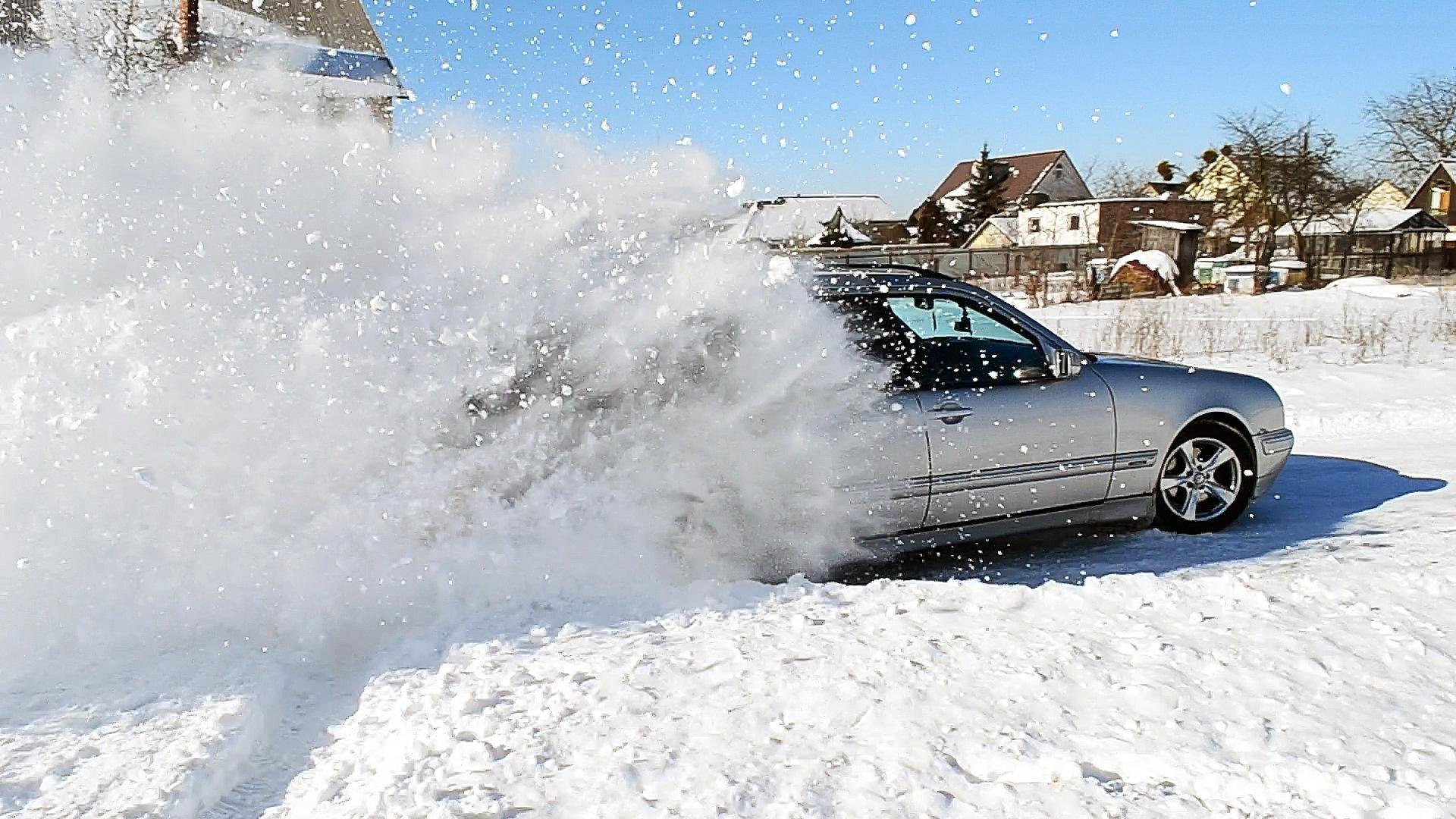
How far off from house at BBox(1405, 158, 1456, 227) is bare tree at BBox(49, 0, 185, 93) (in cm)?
4444

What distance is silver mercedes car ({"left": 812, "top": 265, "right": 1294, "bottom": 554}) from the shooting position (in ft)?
17.9

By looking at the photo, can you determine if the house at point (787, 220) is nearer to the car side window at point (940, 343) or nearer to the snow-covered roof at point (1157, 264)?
the car side window at point (940, 343)

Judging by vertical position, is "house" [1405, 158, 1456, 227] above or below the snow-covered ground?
above

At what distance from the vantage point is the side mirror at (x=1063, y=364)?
5.84 meters

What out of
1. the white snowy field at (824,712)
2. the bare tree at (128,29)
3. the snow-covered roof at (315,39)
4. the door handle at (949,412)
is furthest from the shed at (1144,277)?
the white snowy field at (824,712)

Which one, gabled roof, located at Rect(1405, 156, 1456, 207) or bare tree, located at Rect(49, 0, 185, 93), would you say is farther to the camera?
gabled roof, located at Rect(1405, 156, 1456, 207)

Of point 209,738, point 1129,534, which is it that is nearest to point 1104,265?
point 1129,534

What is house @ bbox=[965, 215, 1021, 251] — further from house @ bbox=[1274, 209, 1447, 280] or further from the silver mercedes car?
the silver mercedes car

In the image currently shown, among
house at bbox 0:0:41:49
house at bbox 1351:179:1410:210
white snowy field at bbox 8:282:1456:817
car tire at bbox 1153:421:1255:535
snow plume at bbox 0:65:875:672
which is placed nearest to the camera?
white snowy field at bbox 8:282:1456:817

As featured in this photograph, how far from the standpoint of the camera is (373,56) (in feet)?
64.0

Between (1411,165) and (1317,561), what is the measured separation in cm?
4935

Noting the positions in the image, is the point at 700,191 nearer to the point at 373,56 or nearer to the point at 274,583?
the point at 274,583

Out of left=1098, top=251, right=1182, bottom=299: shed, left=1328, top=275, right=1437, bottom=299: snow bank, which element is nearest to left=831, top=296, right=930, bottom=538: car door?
left=1098, top=251, right=1182, bottom=299: shed

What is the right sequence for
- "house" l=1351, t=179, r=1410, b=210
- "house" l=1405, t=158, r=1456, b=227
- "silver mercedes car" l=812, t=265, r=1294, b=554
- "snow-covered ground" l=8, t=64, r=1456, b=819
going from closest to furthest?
"snow-covered ground" l=8, t=64, r=1456, b=819 → "silver mercedes car" l=812, t=265, r=1294, b=554 → "house" l=1405, t=158, r=1456, b=227 → "house" l=1351, t=179, r=1410, b=210
